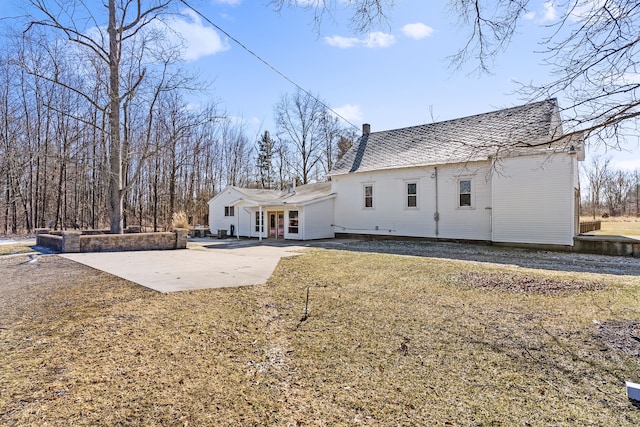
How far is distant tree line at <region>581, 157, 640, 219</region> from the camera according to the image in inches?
1831

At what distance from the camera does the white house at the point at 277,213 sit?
1916 cm

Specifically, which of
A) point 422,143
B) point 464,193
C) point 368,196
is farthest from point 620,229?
point 368,196

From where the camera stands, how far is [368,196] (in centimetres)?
1894

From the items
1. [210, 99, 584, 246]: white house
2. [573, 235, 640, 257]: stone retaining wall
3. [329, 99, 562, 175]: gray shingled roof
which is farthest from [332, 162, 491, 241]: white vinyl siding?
[573, 235, 640, 257]: stone retaining wall

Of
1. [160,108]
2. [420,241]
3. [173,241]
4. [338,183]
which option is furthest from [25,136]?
[420,241]

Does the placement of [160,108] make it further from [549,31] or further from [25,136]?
[549,31]

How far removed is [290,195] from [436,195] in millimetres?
9918

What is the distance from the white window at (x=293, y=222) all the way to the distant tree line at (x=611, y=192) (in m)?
44.4

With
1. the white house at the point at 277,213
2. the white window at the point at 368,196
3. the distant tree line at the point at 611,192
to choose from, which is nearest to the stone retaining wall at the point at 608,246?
the white window at the point at 368,196

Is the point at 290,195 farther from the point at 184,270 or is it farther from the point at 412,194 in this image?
the point at 184,270

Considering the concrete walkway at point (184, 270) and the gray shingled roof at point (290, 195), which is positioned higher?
the gray shingled roof at point (290, 195)

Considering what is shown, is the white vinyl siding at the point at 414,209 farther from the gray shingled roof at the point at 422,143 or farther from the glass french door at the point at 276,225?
the glass french door at the point at 276,225

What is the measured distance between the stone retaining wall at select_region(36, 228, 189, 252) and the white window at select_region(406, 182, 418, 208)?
1066cm

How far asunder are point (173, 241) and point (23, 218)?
2006 cm
